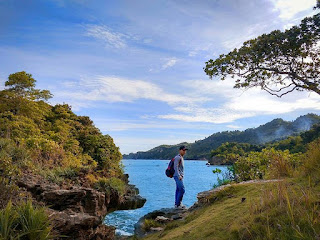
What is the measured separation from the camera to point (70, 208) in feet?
28.9

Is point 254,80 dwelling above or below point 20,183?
above

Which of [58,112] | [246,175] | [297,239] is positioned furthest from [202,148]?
[297,239]

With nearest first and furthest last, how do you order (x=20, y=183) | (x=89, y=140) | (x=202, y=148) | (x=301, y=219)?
(x=301, y=219) → (x=20, y=183) → (x=89, y=140) → (x=202, y=148)

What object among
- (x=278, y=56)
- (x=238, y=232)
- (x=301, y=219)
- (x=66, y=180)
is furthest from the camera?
(x=66, y=180)

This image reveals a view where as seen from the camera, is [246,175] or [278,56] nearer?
[278,56]

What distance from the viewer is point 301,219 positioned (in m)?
3.16

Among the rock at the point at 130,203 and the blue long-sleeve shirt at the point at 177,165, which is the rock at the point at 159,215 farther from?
the rock at the point at 130,203

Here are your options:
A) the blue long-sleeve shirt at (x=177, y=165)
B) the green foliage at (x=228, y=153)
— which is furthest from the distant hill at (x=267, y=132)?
the blue long-sleeve shirt at (x=177, y=165)

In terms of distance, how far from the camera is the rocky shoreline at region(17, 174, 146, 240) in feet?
20.8

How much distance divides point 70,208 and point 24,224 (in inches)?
181

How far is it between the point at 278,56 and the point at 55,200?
31.8 feet

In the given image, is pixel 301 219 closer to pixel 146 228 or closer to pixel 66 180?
pixel 146 228

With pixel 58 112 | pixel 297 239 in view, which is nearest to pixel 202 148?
pixel 58 112

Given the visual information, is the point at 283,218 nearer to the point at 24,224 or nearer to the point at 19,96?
the point at 24,224
